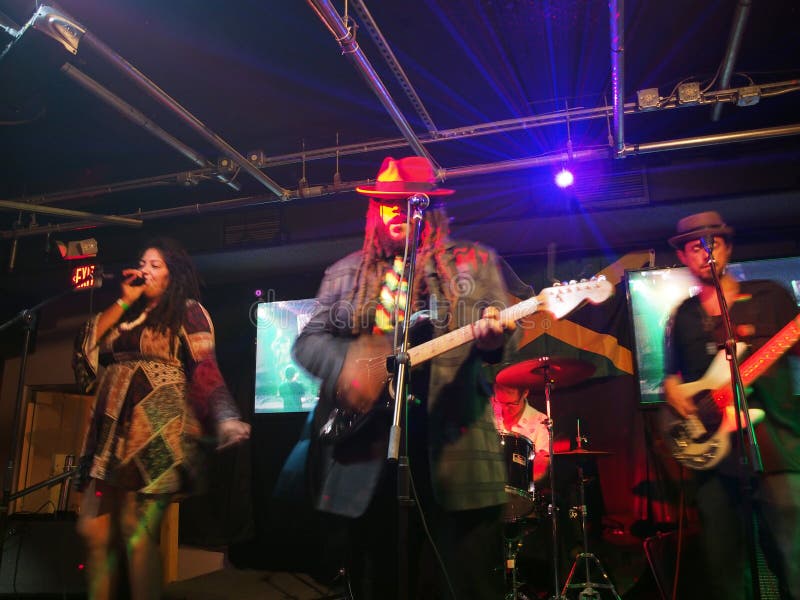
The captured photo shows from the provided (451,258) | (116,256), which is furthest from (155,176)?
(451,258)

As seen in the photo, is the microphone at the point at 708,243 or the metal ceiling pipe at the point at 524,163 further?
the metal ceiling pipe at the point at 524,163

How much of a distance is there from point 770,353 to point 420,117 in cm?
322

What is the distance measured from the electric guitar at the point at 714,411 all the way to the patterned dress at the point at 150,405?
2.03 meters

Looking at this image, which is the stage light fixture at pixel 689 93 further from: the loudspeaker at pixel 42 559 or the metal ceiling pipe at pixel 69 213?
the loudspeaker at pixel 42 559

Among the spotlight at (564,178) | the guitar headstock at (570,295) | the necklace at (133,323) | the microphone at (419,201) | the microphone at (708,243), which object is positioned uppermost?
the spotlight at (564,178)

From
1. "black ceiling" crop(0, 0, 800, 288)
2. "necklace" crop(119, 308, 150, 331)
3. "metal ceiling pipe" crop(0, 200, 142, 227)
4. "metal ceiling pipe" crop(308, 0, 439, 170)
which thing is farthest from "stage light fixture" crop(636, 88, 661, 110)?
"metal ceiling pipe" crop(0, 200, 142, 227)

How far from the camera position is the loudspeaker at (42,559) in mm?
5375

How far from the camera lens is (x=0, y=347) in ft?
25.4

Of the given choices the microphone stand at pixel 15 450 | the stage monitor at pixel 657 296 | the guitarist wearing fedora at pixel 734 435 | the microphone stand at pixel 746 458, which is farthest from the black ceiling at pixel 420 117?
the microphone stand at pixel 746 458

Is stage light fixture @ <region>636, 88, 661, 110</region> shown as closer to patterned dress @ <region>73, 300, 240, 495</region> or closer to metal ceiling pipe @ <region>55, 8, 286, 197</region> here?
metal ceiling pipe @ <region>55, 8, 286, 197</region>

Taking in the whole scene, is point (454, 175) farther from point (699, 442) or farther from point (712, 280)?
point (699, 442)

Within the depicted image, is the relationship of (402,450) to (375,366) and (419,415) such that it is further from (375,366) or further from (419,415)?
(375,366)

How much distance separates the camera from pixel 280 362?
6785mm

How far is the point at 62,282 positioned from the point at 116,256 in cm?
87
